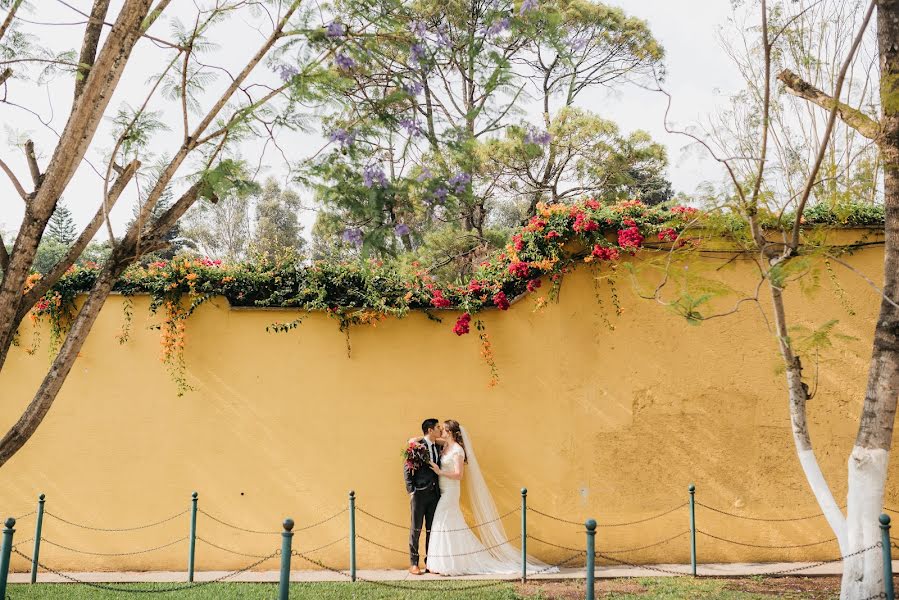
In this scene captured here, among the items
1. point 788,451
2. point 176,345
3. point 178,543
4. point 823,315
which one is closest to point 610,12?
point 823,315

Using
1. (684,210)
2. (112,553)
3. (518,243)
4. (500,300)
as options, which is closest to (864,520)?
(684,210)

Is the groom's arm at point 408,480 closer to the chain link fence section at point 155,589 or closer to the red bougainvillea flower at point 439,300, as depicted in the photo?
the chain link fence section at point 155,589

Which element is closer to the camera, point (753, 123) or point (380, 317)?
point (380, 317)

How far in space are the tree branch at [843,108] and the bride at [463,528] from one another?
4.64m

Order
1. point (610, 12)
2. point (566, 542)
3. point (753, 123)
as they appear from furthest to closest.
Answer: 1. point (610, 12)
2. point (753, 123)
3. point (566, 542)

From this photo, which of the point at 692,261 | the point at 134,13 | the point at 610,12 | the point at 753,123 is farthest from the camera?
the point at 610,12

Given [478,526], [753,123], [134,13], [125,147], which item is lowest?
[478,526]

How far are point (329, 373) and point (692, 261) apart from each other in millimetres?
4011

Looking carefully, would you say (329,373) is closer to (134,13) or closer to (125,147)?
(125,147)

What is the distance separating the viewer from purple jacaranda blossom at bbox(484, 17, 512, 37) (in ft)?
22.5

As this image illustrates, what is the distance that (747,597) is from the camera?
6.71m

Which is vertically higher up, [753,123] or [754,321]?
[753,123]

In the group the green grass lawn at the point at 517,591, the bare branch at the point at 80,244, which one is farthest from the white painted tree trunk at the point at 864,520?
the bare branch at the point at 80,244

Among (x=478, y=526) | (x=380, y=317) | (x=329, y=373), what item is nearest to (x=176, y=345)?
(x=329, y=373)
